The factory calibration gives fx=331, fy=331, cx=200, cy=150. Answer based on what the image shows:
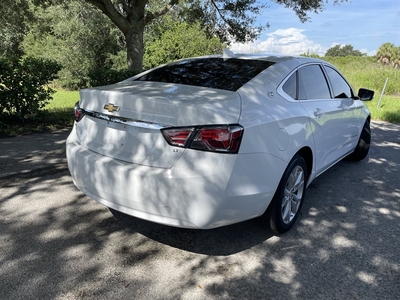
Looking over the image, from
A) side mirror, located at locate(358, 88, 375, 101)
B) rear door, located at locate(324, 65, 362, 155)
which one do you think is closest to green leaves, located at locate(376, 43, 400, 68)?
side mirror, located at locate(358, 88, 375, 101)

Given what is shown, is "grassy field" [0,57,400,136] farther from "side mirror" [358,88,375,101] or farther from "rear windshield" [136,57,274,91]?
"side mirror" [358,88,375,101]

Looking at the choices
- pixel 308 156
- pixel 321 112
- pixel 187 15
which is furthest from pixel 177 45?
pixel 308 156

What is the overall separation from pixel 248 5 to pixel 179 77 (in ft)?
30.9

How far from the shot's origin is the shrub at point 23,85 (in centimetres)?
632

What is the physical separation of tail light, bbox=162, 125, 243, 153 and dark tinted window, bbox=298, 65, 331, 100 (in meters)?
1.33

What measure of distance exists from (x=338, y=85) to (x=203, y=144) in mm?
2900

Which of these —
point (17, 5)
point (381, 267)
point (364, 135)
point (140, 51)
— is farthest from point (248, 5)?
point (381, 267)

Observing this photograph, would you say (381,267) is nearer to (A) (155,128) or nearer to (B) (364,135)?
(A) (155,128)

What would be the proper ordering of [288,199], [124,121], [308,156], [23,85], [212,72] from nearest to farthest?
[124,121] < [288,199] < [212,72] < [308,156] < [23,85]

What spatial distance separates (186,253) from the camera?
282 cm

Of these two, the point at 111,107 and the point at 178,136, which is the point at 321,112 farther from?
the point at 111,107

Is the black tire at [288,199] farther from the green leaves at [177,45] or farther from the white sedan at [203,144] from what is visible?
the green leaves at [177,45]

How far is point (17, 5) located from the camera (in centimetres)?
1301

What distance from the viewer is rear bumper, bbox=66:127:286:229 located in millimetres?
2309
